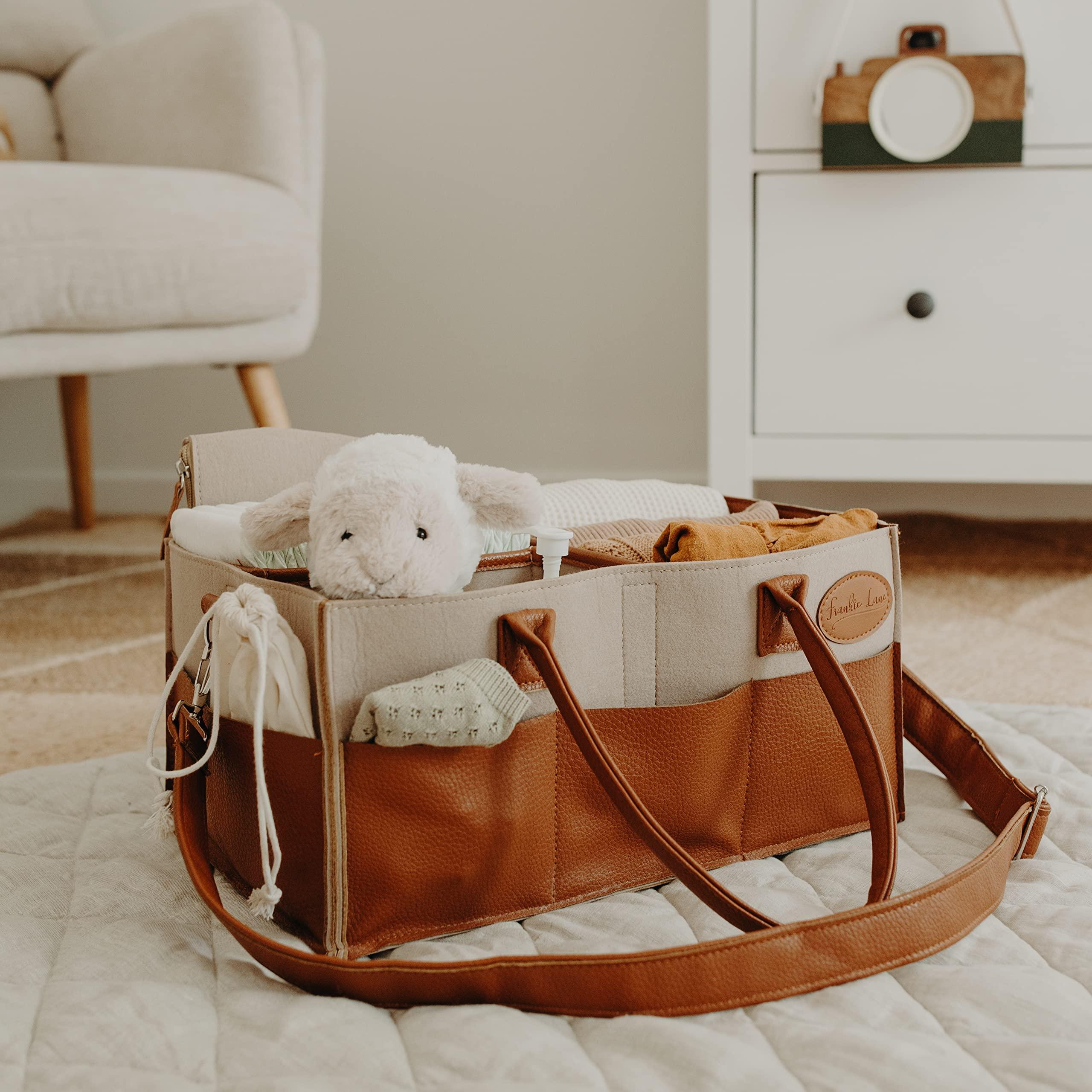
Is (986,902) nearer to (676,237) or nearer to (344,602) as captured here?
(344,602)

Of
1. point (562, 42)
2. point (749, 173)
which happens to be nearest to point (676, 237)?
point (562, 42)

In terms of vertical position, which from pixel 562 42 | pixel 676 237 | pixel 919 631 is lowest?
pixel 919 631

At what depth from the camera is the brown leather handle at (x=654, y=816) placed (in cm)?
49

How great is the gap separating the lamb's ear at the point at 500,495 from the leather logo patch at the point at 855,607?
17 cm

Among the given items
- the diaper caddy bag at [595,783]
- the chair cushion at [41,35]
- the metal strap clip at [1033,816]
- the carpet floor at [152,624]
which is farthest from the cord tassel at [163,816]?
the chair cushion at [41,35]

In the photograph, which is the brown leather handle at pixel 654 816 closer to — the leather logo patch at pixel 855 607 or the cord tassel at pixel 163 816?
the leather logo patch at pixel 855 607

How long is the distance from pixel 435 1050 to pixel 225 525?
299mm

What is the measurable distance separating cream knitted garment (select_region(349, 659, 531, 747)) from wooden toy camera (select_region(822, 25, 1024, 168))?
33.1 inches

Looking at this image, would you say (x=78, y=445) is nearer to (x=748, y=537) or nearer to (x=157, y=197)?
(x=157, y=197)

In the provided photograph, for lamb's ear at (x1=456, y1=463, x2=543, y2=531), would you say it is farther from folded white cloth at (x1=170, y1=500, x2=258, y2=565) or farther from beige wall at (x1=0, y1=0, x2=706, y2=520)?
beige wall at (x1=0, y1=0, x2=706, y2=520)

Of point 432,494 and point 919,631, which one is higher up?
point 432,494

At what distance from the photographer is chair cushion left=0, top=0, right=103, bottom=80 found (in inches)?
58.7

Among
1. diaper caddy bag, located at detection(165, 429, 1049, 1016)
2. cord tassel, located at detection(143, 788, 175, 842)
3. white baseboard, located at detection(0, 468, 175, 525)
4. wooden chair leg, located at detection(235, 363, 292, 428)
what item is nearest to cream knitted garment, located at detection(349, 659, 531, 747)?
diaper caddy bag, located at detection(165, 429, 1049, 1016)

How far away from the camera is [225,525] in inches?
23.6
